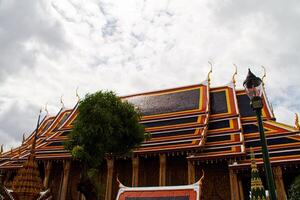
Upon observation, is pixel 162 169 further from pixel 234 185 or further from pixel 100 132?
pixel 100 132

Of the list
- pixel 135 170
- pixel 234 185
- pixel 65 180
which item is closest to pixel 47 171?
pixel 65 180

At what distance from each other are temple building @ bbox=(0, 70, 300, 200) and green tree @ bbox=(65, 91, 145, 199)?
7.68 feet

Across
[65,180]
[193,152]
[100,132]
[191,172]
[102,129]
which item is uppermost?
[102,129]

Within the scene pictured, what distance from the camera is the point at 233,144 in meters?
14.9

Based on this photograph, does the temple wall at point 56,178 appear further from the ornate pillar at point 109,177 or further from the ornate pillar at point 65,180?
the ornate pillar at point 109,177

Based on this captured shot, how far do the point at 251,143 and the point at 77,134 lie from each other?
8700 millimetres

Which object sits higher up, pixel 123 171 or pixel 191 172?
pixel 123 171

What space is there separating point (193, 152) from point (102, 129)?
489 cm

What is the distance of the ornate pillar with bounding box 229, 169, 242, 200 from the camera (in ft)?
45.4

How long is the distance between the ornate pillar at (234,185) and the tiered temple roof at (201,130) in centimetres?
70

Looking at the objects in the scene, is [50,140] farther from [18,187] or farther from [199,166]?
[18,187]

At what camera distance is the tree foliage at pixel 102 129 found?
12.9m

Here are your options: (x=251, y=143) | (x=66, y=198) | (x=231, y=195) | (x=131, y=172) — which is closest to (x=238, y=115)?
(x=251, y=143)

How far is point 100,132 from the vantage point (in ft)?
42.3
